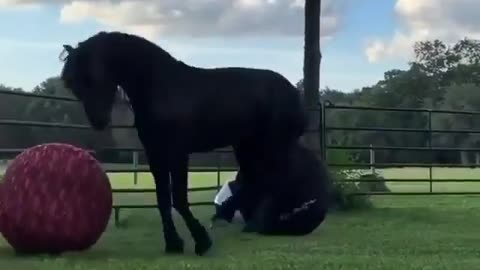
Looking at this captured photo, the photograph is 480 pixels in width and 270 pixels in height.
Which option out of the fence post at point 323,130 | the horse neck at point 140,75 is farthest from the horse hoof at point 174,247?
the fence post at point 323,130

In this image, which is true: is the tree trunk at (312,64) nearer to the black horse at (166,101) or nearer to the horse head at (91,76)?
the black horse at (166,101)

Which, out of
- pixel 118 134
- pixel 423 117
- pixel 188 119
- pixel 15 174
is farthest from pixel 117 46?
pixel 423 117

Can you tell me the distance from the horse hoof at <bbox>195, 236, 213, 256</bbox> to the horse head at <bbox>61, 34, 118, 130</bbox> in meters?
1.07

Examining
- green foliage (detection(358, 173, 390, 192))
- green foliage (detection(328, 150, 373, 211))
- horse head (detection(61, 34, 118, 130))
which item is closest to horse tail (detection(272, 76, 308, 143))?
horse head (detection(61, 34, 118, 130))

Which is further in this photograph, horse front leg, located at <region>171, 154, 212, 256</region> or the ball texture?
horse front leg, located at <region>171, 154, 212, 256</region>

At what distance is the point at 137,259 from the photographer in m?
5.93

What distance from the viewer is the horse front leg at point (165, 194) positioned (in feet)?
21.1

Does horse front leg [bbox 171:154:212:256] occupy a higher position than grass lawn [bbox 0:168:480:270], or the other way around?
horse front leg [bbox 171:154:212:256]

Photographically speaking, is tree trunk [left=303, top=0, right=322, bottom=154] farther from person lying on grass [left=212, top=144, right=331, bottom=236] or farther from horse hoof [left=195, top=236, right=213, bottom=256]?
horse hoof [left=195, top=236, right=213, bottom=256]

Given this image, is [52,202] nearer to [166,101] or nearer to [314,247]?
[166,101]

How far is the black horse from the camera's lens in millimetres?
6238

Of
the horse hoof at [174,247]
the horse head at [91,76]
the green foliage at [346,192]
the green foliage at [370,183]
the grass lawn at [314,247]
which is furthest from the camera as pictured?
the green foliage at [370,183]

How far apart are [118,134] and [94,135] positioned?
29 cm

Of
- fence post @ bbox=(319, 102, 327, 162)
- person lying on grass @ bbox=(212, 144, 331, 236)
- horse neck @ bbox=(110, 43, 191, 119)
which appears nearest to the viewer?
horse neck @ bbox=(110, 43, 191, 119)
